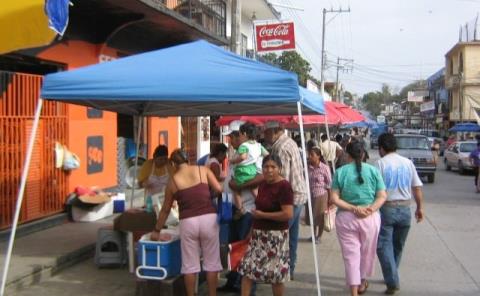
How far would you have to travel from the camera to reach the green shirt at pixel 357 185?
6148 millimetres

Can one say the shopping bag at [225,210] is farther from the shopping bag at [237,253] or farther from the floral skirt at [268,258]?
the floral skirt at [268,258]

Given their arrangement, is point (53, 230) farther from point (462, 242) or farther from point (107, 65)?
point (462, 242)

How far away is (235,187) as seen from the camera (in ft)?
21.9

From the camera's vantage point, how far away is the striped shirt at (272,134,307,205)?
6.88 metres

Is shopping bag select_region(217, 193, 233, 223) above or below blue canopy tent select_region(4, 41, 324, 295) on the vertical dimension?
below

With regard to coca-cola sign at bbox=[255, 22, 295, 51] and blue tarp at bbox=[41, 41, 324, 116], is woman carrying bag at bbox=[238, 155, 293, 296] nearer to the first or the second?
blue tarp at bbox=[41, 41, 324, 116]

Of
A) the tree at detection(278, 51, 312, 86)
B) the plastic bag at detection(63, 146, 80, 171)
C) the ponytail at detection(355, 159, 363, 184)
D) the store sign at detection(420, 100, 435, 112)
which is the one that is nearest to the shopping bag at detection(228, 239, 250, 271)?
the ponytail at detection(355, 159, 363, 184)

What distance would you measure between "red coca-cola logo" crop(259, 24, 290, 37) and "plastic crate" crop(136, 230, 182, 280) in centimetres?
1378

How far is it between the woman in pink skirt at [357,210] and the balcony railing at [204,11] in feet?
31.2

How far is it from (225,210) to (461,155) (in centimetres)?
2305

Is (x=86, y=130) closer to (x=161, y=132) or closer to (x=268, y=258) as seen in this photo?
(x=161, y=132)

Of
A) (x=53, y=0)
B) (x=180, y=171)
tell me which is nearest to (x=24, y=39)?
(x=53, y=0)

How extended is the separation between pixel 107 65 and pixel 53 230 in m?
4.66

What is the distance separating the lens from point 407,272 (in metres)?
7.95
